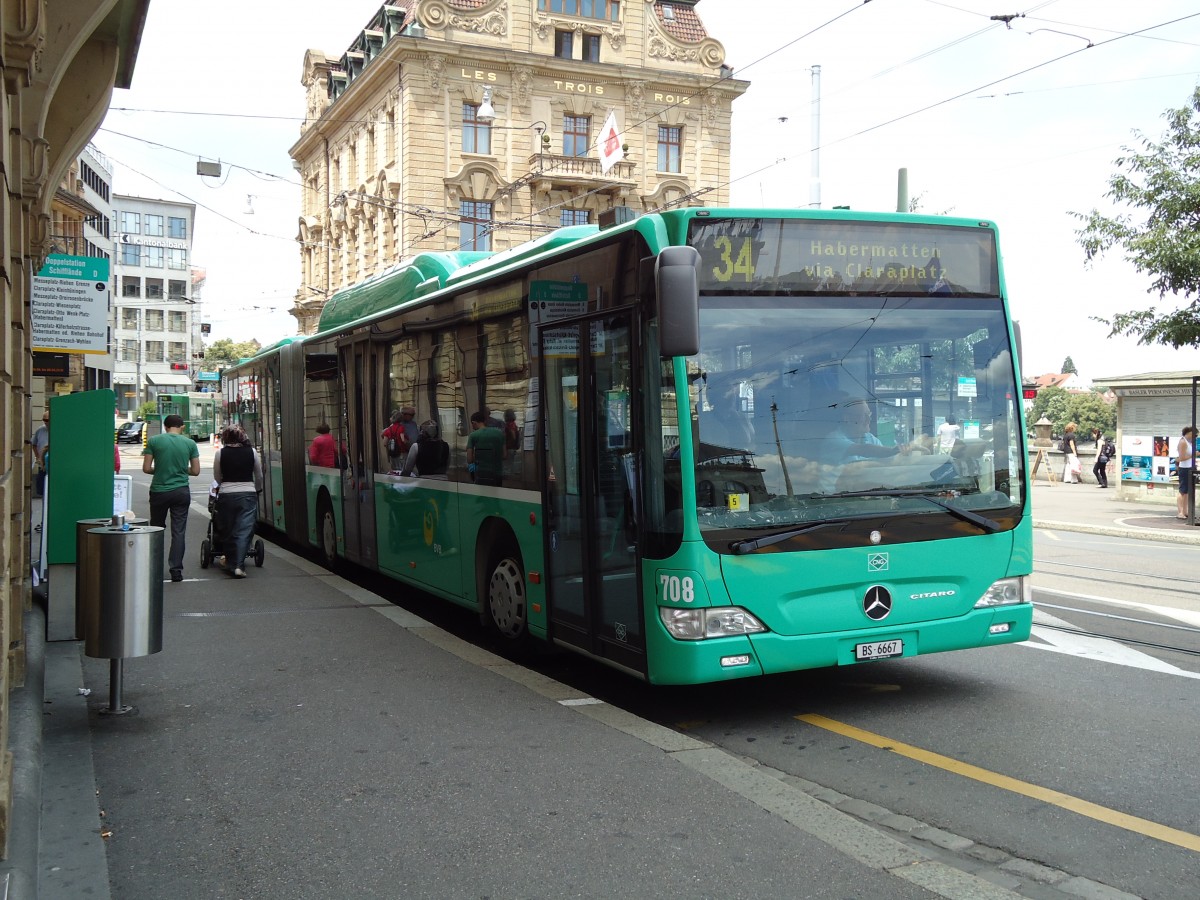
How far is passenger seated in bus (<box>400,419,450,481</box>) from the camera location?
928cm

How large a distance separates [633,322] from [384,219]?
156 feet

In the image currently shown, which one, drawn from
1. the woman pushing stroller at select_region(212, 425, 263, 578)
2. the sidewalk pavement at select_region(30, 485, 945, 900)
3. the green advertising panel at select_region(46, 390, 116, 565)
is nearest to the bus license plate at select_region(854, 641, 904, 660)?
the sidewalk pavement at select_region(30, 485, 945, 900)

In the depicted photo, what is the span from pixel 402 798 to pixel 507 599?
313cm

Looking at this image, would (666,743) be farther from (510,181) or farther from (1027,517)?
(510,181)

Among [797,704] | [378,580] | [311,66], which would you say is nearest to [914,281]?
[797,704]

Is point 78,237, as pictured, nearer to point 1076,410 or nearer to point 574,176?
point 574,176

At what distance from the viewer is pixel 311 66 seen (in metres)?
64.9

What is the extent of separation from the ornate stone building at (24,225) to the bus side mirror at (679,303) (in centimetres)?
286

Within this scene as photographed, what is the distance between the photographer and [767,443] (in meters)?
6.18

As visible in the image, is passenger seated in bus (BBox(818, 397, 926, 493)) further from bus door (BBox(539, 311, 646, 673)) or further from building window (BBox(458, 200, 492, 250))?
building window (BBox(458, 200, 492, 250))

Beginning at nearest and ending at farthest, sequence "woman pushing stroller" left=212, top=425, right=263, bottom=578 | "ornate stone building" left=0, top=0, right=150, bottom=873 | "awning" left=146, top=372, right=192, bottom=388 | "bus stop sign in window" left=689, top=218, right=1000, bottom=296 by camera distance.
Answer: "ornate stone building" left=0, top=0, right=150, bottom=873 < "bus stop sign in window" left=689, top=218, right=1000, bottom=296 < "woman pushing stroller" left=212, top=425, right=263, bottom=578 < "awning" left=146, top=372, right=192, bottom=388

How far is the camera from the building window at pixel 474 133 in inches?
1965

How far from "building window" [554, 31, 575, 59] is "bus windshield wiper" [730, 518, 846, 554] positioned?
48.5 metres

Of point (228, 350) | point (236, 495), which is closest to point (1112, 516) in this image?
point (236, 495)
